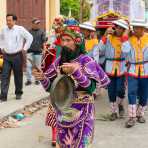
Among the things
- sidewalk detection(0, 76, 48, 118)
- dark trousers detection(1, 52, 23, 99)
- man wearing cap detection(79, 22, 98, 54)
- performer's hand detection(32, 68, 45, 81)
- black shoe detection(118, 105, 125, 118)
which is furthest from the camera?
dark trousers detection(1, 52, 23, 99)

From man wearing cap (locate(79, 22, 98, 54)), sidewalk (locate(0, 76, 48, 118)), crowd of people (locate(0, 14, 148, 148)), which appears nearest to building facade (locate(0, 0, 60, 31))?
crowd of people (locate(0, 14, 148, 148))

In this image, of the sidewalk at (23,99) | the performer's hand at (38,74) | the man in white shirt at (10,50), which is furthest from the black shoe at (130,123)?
the performer's hand at (38,74)

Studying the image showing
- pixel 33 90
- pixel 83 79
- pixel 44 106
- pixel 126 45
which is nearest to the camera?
pixel 83 79

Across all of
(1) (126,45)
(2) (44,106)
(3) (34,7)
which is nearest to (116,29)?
(1) (126,45)

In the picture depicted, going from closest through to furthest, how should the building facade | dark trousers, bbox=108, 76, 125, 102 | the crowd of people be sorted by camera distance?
the crowd of people
dark trousers, bbox=108, 76, 125, 102
the building facade

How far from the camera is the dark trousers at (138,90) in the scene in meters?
8.43

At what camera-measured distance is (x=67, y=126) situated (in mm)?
4855

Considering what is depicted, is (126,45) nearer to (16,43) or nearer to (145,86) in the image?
(145,86)

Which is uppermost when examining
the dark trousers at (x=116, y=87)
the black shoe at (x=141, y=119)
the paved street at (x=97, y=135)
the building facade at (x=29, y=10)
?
the building facade at (x=29, y=10)

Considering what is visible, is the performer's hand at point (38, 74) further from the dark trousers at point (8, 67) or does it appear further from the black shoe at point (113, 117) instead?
the dark trousers at point (8, 67)

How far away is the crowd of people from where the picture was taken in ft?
15.7

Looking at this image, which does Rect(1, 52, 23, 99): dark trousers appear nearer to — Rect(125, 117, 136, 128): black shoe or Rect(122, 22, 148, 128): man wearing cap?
Rect(122, 22, 148, 128): man wearing cap

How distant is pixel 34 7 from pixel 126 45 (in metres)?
12.8

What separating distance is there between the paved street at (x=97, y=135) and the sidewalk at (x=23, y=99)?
0.60m
